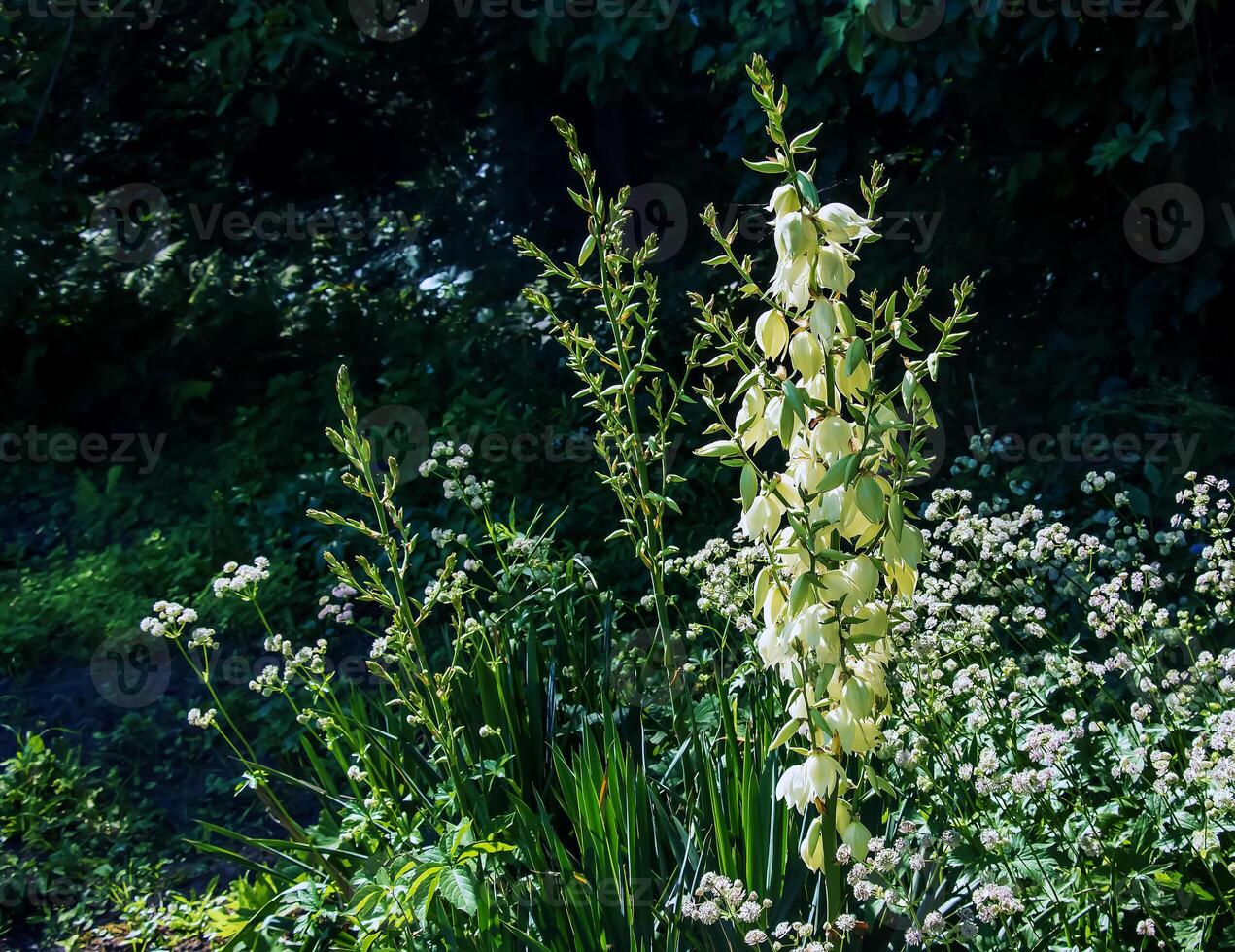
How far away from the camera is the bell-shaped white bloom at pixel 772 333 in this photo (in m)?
1.92

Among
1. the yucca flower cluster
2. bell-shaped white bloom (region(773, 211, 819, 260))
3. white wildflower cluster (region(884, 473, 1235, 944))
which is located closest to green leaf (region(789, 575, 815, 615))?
the yucca flower cluster

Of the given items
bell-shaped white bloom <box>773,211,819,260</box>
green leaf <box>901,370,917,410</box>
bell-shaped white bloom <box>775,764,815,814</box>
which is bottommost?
bell-shaped white bloom <box>775,764,815,814</box>

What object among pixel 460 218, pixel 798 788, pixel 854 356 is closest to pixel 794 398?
pixel 854 356

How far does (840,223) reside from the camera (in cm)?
184

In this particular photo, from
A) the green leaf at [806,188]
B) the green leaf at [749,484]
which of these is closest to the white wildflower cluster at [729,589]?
the green leaf at [749,484]

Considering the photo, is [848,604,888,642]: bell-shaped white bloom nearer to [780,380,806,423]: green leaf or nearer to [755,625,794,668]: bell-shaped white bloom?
[755,625,794,668]: bell-shaped white bloom

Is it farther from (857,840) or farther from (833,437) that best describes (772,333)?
(857,840)

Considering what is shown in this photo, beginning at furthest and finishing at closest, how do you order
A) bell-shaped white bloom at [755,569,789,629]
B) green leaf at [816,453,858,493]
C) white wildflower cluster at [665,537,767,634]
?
1. white wildflower cluster at [665,537,767,634]
2. bell-shaped white bloom at [755,569,789,629]
3. green leaf at [816,453,858,493]

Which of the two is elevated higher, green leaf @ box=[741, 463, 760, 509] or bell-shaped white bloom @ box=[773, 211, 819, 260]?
bell-shaped white bloom @ box=[773, 211, 819, 260]

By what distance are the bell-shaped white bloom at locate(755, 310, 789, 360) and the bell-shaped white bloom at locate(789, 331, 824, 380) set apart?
54 millimetres

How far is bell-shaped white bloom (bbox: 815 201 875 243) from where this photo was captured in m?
Result: 1.83

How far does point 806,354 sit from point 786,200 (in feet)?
0.78

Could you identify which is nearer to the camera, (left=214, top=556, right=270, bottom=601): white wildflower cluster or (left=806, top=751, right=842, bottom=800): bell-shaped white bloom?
(left=806, top=751, right=842, bottom=800): bell-shaped white bloom

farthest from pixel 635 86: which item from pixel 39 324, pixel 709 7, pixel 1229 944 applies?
pixel 1229 944
